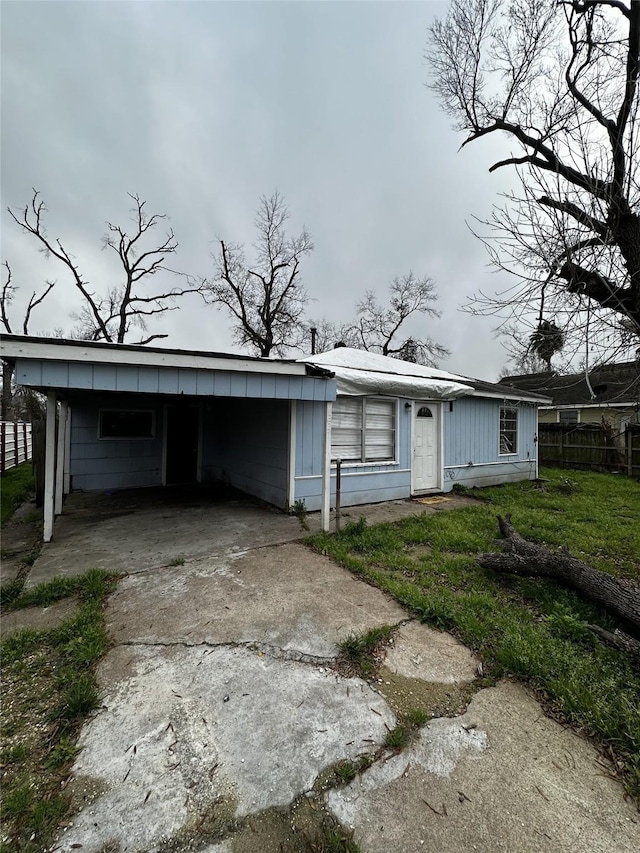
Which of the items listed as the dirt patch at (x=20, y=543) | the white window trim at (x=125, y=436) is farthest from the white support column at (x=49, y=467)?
the white window trim at (x=125, y=436)

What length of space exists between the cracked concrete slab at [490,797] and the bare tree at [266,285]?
20007mm

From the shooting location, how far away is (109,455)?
8555 mm

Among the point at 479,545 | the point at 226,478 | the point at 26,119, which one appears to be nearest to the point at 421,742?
the point at 479,545

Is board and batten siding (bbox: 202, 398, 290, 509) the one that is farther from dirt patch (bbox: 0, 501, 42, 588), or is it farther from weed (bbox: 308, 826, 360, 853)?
weed (bbox: 308, 826, 360, 853)

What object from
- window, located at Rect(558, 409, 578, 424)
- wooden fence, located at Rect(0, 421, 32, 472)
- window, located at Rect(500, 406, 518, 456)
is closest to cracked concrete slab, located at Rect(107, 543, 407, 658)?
window, located at Rect(500, 406, 518, 456)

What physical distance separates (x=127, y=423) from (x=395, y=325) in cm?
1856

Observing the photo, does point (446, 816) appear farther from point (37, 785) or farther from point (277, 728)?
point (37, 785)

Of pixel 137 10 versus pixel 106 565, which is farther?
pixel 137 10

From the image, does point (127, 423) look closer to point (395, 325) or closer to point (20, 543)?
point (20, 543)

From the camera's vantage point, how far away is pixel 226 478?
9.24 metres

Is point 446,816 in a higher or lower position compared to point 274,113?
lower

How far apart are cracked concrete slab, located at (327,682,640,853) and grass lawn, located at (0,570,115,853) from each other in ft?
3.97

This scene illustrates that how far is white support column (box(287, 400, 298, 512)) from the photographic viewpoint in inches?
242

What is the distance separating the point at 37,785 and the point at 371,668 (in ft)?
5.83
